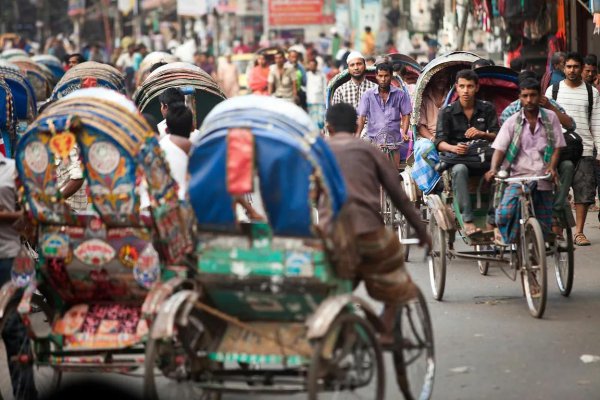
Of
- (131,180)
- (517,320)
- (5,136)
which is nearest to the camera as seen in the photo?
(131,180)

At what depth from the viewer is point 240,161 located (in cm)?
618

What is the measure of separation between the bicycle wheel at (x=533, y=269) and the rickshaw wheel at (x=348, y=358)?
3.62 m

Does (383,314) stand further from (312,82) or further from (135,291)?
(312,82)

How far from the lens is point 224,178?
632 centimetres

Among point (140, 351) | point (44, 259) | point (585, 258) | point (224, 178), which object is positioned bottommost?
point (585, 258)

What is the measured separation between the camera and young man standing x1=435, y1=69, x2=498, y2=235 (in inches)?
445

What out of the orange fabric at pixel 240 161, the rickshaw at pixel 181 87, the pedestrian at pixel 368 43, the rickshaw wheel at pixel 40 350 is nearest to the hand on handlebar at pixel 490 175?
the rickshaw wheel at pixel 40 350

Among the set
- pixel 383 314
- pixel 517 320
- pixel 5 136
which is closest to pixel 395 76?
pixel 5 136

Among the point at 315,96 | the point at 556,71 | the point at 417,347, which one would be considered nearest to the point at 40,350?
the point at 417,347

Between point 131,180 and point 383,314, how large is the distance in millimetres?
1469

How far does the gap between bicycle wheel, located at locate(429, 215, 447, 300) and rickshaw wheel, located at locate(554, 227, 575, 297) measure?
2.89ft

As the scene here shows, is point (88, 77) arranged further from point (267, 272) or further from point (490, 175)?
point (267, 272)

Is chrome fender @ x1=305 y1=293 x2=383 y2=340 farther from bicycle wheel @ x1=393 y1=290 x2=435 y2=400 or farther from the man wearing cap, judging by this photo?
the man wearing cap

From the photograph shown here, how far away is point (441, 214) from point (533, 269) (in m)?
1.14
